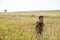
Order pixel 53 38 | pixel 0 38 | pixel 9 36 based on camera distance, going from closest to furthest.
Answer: pixel 0 38, pixel 9 36, pixel 53 38

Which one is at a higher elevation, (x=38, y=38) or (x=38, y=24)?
(x=38, y=24)

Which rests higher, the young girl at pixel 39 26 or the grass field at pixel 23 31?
the young girl at pixel 39 26

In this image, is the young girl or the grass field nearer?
the young girl

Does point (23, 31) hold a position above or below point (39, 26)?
below

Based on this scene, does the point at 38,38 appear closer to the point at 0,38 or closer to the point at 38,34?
the point at 38,34

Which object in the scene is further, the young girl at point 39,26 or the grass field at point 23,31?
the grass field at point 23,31

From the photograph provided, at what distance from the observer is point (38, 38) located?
9875mm

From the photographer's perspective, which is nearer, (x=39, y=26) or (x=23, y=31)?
(x=39, y=26)

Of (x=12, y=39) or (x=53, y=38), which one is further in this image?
(x=53, y=38)

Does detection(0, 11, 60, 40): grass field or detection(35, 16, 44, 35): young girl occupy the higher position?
detection(35, 16, 44, 35): young girl

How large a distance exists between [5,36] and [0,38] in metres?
0.49

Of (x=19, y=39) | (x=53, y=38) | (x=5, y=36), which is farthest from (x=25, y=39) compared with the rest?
(x=53, y=38)

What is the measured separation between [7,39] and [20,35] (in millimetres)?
1263

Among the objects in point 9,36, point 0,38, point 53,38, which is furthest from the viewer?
point 53,38
